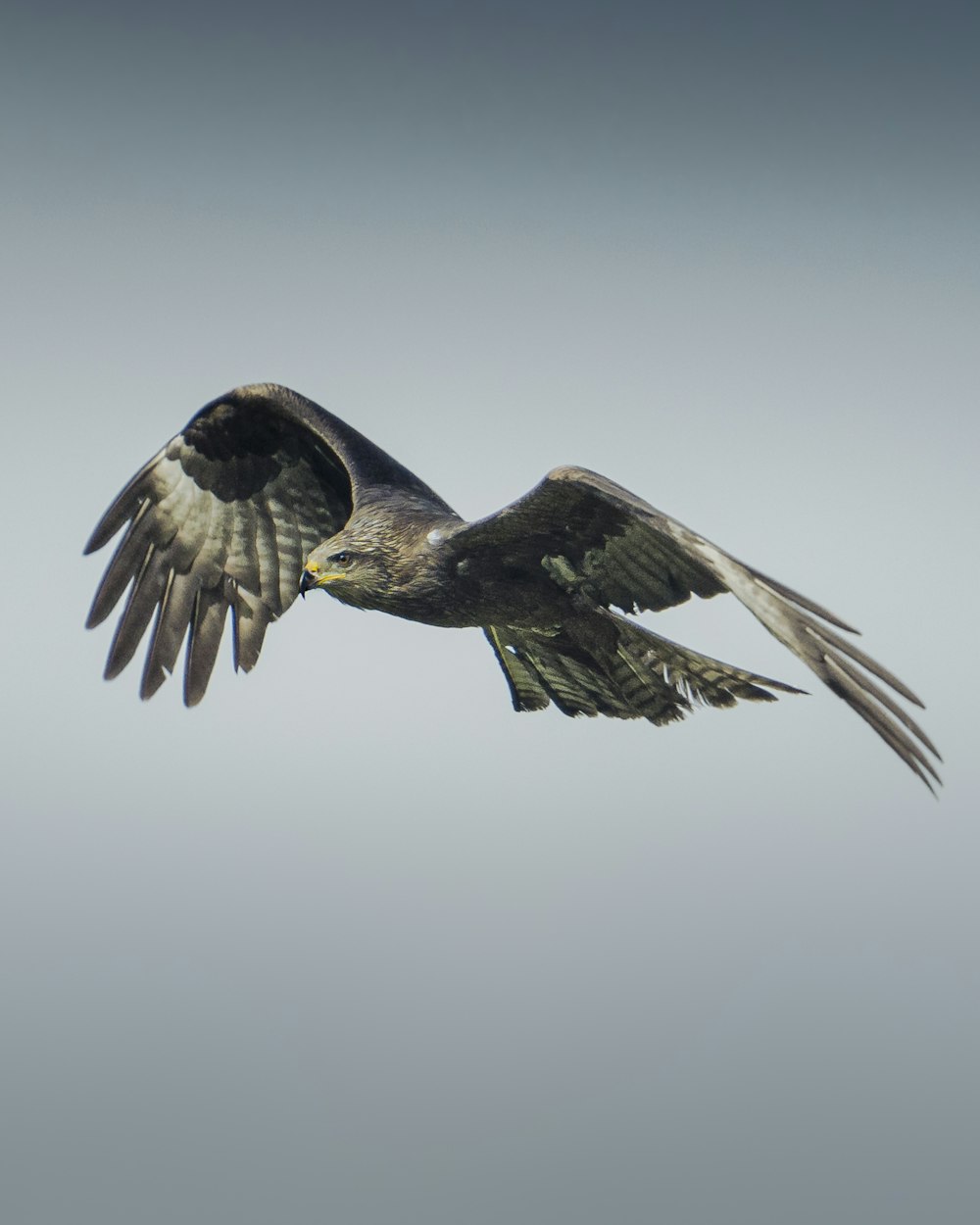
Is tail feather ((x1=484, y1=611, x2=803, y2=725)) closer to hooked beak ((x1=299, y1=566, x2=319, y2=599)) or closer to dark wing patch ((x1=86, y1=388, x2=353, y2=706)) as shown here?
hooked beak ((x1=299, y1=566, x2=319, y2=599))

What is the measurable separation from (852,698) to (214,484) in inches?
174

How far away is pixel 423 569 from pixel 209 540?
7.21 feet

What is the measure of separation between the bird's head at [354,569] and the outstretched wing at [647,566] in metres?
0.37

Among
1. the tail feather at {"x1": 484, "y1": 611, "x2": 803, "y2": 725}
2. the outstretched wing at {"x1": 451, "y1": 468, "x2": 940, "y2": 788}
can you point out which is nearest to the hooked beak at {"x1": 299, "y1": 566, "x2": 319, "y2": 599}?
the outstretched wing at {"x1": 451, "y1": 468, "x2": 940, "y2": 788}

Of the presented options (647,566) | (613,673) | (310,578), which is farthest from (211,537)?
(647,566)

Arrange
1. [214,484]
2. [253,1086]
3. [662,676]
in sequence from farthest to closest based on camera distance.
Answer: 1. [253,1086]
2. [214,484]
3. [662,676]

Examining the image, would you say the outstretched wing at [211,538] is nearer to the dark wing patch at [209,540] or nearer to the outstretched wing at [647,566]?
the dark wing patch at [209,540]

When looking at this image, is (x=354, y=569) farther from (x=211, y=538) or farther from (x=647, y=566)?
(x=211, y=538)

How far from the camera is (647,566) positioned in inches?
211

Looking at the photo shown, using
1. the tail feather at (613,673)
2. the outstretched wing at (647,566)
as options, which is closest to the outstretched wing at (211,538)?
the tail feather at (613,673)

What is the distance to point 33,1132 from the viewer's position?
243 ft

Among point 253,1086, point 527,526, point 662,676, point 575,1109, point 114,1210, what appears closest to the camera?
point 527,526

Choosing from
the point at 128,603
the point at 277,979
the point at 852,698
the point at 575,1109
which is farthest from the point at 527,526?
the point at 277,979

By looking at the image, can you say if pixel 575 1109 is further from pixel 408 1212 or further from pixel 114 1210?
pixel 114 1210
